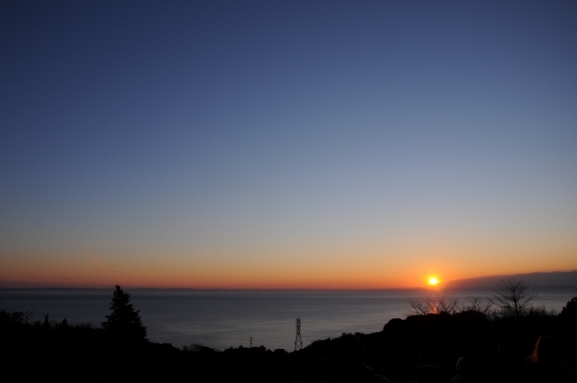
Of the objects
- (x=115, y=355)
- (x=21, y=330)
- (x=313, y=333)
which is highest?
(x=21, y=330)

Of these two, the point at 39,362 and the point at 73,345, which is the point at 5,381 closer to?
the point at 39,362

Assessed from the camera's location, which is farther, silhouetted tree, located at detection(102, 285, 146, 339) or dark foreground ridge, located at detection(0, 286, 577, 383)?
silhouetted tree, located at detection(102, 285, 146, 339)

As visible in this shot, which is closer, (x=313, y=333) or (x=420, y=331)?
(x=420, y=331)

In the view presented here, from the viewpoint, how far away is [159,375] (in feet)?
55.6

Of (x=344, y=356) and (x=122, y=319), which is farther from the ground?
(x=344, y=356)

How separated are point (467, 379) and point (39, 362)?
18177 millimetres

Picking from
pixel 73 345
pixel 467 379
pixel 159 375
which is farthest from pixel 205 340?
pixel 467 379

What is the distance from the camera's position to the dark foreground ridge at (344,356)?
14.9 feet

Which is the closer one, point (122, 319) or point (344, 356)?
point (344, 356)

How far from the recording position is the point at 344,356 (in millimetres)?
3604

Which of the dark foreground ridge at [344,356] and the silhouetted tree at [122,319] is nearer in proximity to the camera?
the dark foreground ridge at [344,356]

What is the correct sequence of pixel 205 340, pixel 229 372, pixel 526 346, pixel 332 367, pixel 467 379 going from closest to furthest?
pixel 467 379 < pixel 229 372 < pixel 332 367 < pixel 526 346 < pixel 205 340

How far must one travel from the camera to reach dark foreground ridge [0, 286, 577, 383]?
4.55 m

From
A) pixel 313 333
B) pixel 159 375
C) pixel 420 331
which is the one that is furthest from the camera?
pixel 313 333
